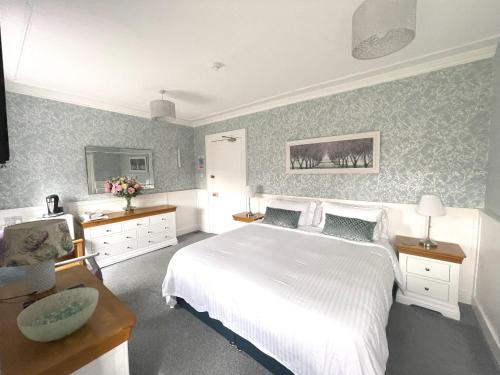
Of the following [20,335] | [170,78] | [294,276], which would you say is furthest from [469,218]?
[170,78]

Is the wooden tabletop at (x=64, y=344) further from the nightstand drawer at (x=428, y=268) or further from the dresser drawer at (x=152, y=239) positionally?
the dresser drawer at (x=152, y=239)

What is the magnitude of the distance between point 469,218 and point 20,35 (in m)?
4.30

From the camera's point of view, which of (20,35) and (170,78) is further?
(170,78)

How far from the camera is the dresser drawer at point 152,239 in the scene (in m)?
3.36

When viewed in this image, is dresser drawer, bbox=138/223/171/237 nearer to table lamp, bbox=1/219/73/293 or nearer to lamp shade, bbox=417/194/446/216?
table lamp, bbox=1/219/73/293

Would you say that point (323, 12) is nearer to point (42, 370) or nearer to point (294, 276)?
point (294, 276)

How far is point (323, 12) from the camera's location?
148cm

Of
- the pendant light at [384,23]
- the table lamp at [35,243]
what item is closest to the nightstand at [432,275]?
the pendant light at [384,23]

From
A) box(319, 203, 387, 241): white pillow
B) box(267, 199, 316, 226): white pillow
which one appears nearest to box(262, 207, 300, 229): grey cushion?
box(267, 199, 316, 226): white pillow

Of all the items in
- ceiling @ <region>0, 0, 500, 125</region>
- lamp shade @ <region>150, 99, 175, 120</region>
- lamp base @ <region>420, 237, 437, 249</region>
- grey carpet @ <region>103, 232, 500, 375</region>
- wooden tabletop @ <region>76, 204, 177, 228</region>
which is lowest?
grey carpet @ <region>103, 232, 500, 375</region>

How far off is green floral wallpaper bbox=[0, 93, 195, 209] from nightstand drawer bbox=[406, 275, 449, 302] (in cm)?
421

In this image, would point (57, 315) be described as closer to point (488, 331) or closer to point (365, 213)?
point (365, 213)

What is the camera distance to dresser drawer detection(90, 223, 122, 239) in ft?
9.34

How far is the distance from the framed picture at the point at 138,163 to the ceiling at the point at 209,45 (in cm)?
109
